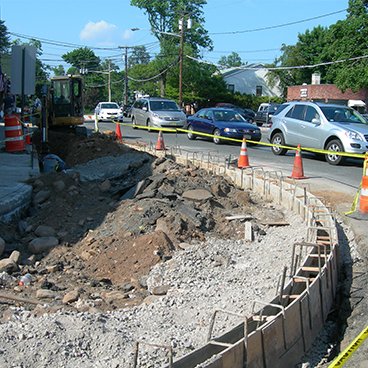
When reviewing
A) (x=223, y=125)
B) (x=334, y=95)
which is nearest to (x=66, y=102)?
(x=223, y=125)

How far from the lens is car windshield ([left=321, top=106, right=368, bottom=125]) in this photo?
17406 millimetres

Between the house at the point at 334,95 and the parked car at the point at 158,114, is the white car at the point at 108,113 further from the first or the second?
the house at the point at 334,95

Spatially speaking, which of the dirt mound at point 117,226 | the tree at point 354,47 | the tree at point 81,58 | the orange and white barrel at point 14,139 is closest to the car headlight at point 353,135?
the dirt mound at point 117,226

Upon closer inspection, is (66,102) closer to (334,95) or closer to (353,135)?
(353,135)

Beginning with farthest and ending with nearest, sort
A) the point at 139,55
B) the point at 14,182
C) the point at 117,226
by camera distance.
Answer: the point at 139,55 < the point at 14,182 < the point at 117,226

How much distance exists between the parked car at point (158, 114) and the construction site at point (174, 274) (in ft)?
48.9

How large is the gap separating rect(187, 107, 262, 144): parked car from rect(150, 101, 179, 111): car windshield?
143 inches

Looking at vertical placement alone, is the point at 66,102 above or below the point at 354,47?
below

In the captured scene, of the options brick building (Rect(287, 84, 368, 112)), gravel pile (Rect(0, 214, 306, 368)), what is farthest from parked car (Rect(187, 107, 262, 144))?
brick building (Rect(287, 84, 368, 112))

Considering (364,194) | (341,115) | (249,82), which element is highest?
(249,82)

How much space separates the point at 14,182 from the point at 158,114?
1715 cm

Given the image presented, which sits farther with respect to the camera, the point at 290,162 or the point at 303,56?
the point at 303,56

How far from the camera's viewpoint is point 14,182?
429 inches

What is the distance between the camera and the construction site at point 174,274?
15.8ft
